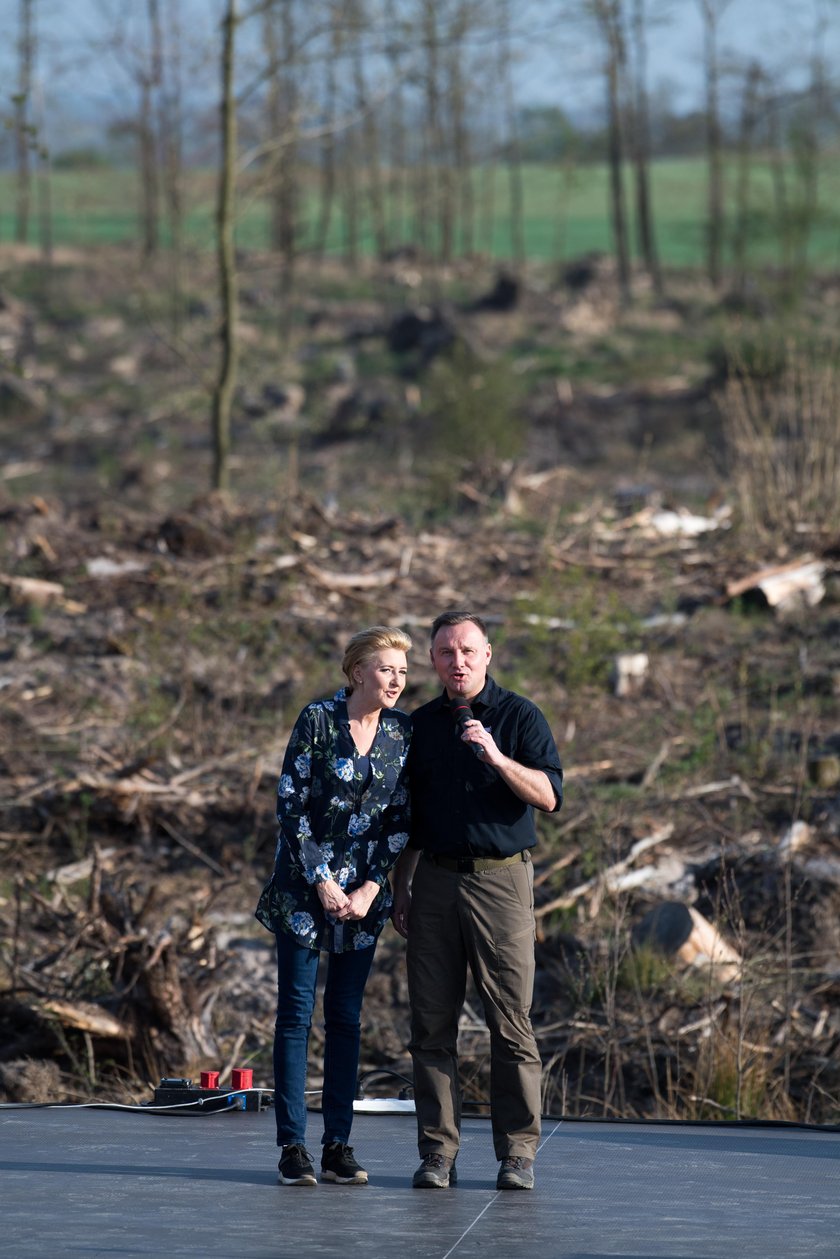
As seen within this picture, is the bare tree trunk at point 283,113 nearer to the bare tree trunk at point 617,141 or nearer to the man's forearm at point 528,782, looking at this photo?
the bare tree trunk at point 617,141

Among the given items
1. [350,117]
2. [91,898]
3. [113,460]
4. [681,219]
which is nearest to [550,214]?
[681,219]

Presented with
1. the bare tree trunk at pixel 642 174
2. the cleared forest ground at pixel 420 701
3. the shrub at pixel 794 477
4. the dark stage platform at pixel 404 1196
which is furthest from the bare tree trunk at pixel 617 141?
the dark stage platform at pixel 404 1196

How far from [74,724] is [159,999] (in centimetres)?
432

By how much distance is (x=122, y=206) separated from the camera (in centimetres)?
6762

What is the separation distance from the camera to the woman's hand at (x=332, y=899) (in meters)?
5.58

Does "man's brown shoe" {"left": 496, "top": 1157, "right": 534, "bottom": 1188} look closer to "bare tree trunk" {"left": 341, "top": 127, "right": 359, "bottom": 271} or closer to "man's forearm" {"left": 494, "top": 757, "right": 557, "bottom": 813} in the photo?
"man's forearm" {"left": 494, "top": 757, "right": 557, "bottom": 813}

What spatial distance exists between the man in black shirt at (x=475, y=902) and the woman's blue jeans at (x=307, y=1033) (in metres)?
0.21

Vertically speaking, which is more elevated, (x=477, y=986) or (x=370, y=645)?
(x=370, y=645)

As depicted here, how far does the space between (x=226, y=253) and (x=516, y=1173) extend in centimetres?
1572

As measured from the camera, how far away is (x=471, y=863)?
562cm

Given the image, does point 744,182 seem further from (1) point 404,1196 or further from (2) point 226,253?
(1) point 404,1196

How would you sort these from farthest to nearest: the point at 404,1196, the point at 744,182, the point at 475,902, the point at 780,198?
the point at 744,182, the point at 780,198, the point at 475,902, the point at 404,1196

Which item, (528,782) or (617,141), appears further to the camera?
(617,141)

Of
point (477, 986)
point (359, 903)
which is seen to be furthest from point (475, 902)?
point (359, 903)
